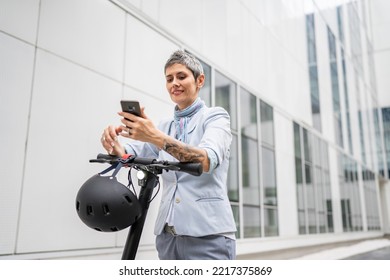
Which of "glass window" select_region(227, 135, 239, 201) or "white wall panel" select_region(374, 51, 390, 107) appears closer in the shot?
"white wall panel" select_region(374, 51, 390, 107)

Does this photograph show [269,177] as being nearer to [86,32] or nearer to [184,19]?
[184,19]

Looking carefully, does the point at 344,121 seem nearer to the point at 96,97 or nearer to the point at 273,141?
the point at 273,141

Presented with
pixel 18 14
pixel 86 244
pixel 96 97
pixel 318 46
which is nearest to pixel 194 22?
pixel 96 97

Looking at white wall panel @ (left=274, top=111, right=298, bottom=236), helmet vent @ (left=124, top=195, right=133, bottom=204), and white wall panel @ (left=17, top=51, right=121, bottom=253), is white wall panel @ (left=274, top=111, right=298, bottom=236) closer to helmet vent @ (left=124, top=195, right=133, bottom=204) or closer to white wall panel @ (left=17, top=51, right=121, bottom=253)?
white wall panel @ (left=17, top=51, right=121, bottom=253)

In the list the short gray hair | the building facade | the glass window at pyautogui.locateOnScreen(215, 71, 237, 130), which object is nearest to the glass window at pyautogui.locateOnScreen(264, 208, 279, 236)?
the building facade

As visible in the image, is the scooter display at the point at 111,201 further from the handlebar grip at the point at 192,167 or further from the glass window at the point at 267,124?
the glass window at the point at 267,124

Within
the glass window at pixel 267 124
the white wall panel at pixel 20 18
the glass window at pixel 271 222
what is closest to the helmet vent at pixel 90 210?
the white wall panel at pixel 20 18

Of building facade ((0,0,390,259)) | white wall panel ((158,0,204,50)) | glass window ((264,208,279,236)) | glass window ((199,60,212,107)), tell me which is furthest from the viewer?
glass window ((264,208,279,236))

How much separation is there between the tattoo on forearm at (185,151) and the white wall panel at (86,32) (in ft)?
4.26

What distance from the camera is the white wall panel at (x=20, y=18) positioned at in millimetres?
1688

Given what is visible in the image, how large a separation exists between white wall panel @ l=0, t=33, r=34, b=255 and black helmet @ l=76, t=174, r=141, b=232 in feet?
3.00

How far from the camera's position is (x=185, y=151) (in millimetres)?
927

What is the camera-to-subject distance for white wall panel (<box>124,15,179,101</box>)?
2.49 m

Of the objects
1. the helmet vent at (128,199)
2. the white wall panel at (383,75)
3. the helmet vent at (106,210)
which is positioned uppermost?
the white wall panel at (383,75)
